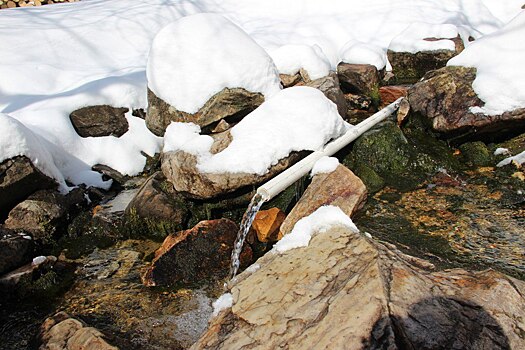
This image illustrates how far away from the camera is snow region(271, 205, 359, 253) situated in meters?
3.21

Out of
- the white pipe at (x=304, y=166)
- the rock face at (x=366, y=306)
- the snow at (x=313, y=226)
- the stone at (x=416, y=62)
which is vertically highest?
the rock face at (x=366, y=306)

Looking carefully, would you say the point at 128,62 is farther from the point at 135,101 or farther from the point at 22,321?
the point at 22,321

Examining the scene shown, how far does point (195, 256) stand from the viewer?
14.5 feet

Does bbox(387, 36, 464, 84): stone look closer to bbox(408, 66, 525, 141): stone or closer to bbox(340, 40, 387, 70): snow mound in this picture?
bbox(340, 40, 387, 70): snow mound

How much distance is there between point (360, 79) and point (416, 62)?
8.11 feet

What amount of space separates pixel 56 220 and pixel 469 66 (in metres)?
6.91

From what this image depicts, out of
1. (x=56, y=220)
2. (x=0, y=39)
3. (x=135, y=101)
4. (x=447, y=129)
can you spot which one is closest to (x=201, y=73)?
(x=135, y=101)

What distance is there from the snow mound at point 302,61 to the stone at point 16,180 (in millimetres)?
5148

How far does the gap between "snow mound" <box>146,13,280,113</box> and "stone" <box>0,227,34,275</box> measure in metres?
2.92

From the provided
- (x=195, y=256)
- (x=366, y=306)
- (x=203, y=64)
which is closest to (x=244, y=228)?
(x=195, y=256)

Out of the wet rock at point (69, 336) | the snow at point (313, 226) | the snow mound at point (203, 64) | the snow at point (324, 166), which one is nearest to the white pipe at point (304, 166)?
the snow at point (324, 166)

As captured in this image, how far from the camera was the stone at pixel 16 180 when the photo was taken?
5.15 m

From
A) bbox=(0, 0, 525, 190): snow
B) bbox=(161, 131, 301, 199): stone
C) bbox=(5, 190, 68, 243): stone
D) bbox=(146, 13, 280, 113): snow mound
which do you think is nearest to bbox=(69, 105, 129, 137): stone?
bbox=(0, 0, 525, 190): snow

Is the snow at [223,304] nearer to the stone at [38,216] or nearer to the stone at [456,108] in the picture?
the stone at [38,216]
